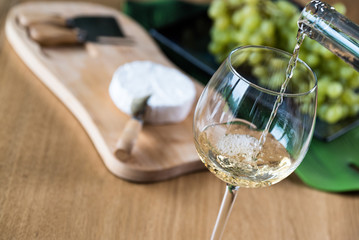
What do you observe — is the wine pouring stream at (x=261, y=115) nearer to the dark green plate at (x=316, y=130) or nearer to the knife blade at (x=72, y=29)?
the dark green plate at (x=316, y=130)

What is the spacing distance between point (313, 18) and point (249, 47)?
0.30ft

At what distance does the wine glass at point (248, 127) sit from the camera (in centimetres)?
54

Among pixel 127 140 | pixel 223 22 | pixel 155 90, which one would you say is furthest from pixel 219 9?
pixel 127 140

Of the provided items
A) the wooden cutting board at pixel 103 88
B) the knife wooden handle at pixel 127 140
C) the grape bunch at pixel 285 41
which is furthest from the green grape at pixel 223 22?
the knife wooden handle at pixel 127 140

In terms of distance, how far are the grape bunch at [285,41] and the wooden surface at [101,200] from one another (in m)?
0.23

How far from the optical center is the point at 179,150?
2.71 ft

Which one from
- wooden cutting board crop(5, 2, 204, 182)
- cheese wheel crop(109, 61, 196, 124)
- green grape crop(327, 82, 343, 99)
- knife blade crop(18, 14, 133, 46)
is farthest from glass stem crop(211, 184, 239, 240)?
knife blade crop(18, 14, 133, 46)

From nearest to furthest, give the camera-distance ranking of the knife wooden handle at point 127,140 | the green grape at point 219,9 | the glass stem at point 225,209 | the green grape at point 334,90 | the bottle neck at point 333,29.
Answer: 1. the bottle neck at point 333,29
2. the glass stem at point 225,209
3. the knife wooden handle at point 127,140
4. the green grape at point 334,90
5. the green grape at point 219,9

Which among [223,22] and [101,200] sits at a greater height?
[223,22]

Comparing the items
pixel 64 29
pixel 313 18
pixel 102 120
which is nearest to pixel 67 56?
pixel 64 29

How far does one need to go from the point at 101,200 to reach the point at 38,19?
496 mm

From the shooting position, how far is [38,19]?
3.28 ft

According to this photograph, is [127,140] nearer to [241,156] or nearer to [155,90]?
[155,90]

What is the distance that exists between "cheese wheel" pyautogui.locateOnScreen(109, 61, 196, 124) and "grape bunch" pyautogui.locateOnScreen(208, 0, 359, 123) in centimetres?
22
